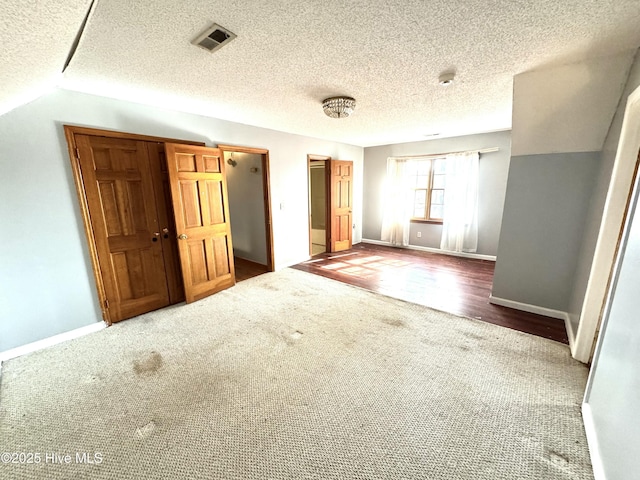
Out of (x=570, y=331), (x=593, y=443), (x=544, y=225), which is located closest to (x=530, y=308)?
(x=570, y=331)

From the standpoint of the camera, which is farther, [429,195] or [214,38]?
[429,195]

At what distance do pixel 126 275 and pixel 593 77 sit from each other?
4.75m

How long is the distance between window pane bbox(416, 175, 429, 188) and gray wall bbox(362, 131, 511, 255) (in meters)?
0.52

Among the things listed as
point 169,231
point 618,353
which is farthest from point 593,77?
point 169,231

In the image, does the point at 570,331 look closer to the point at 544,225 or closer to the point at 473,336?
the point at 473,336

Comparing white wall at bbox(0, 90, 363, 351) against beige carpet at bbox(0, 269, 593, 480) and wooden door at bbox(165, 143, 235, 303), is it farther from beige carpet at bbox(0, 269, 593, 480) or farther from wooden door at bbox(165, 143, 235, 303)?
wooden door at bbox(165, 143, 235, 303)

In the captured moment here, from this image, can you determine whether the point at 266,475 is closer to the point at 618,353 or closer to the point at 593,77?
the point at 618,353

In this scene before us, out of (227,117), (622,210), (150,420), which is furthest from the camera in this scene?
(227,117)

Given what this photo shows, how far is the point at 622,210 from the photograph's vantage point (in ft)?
5.62

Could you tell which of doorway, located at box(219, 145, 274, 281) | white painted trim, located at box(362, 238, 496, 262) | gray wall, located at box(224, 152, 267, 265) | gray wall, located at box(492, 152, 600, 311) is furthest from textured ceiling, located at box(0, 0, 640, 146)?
white painted trim, located at box(362, 238, 496, 262)

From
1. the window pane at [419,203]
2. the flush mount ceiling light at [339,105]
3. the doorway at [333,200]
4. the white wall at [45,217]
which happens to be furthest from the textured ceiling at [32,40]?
the window pane at [419,203]

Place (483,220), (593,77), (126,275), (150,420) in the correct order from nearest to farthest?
1. (150,420)
2. (593,77)
3. (126,275)
4. (483,220)

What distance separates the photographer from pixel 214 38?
1481 mm

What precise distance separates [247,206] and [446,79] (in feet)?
11.8
